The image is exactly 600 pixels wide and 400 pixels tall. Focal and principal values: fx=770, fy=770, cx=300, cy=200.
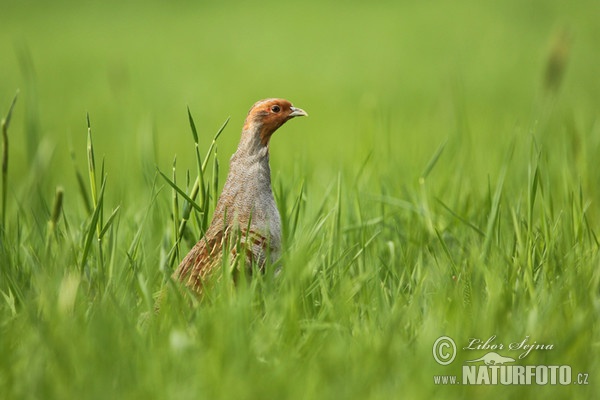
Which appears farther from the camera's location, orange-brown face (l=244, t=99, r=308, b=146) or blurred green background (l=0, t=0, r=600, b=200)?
blurred green background (l=0, t=0, r=600, b=200)

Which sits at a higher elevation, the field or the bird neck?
the bird neck

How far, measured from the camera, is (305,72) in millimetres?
9305

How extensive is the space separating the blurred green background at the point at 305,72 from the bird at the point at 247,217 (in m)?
1.62

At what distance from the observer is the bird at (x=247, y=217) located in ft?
Answer: 8.53

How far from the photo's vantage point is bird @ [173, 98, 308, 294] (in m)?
2.60

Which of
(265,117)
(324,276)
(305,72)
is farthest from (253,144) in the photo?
(305,72)

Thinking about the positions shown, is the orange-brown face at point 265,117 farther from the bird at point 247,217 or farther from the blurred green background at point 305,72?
the blurred green background at point 305,72

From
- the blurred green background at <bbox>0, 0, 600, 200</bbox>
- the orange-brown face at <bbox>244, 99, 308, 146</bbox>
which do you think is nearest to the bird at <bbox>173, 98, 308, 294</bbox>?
the orange-brown face at <bbox>244, 99, 308, 146</bbox>

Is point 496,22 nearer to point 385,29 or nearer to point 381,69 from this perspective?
point 385,29

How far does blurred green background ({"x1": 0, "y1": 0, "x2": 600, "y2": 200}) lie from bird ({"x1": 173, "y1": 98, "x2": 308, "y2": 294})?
5.30ft

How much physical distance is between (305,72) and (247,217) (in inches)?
269

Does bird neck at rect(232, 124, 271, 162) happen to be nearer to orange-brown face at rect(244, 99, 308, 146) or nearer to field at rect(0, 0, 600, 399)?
orange-brown face at rect(244, 99, 308, 146)

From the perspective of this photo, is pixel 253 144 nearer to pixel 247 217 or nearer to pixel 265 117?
pixel 265 117

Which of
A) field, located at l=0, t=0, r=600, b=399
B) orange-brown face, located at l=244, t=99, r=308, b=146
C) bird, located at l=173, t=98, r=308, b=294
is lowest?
field, located at l=0, t=0, r=600, b=399
